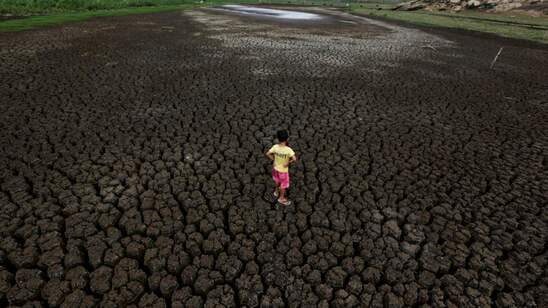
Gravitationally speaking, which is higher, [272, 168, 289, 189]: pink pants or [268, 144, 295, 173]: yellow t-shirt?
[268, 144, 295, 173]: yellow t-shirt

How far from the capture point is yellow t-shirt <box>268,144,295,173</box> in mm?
4754

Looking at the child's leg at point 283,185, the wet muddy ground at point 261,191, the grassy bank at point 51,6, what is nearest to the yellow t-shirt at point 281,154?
the child's leg at point 283,185

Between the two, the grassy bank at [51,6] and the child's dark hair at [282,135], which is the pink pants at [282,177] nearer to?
the child's dark hair at [282,135]

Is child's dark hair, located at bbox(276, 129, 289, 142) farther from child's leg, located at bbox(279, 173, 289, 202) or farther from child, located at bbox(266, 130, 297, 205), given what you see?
child's leg, located at bbox(279, 173, 289, 202)

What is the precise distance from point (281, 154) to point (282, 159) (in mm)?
88

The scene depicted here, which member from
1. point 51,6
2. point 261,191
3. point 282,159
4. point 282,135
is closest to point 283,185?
point 282,159

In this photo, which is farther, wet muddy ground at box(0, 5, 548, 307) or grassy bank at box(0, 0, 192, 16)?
grassy bank at box(0, 0, 192, 16)

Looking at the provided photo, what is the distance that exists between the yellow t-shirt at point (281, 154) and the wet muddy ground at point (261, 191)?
0.78 m

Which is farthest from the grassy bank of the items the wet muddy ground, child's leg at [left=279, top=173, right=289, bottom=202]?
child's leg at [left=279, top=173, right=289, bottom=202]

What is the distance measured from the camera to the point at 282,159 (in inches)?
189

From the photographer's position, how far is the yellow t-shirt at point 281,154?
15.6 ft

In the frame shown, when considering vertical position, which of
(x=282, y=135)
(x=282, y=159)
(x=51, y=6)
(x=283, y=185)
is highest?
(x=51, y=6)

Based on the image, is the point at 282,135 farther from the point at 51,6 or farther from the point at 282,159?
the point at 51,6

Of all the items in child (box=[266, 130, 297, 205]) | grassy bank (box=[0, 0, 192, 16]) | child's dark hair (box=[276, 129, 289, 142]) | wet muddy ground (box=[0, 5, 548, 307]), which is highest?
grassy bank (box=[0, 0, 192, 16])
